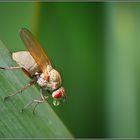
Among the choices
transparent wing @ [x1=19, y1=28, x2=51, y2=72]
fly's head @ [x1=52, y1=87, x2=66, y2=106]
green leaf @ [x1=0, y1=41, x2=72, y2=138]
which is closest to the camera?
green leaf @ [x1=0, y1=41, x2=72, y2=138]

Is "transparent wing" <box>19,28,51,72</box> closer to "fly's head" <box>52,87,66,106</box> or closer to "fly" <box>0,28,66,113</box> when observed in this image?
"fly" <box>0,28,66,113</box>

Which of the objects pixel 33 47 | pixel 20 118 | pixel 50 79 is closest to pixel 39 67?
pixel 50 79

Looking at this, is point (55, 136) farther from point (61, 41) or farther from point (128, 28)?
point (128, 28)

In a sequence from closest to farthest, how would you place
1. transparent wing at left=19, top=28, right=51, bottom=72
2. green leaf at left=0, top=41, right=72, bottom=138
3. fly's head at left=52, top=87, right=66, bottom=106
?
green leaf at left=0, top=41, right=72, bottom=138
transparent wing at left=19, top=28, right=51, bottom=72
fly's head at left=52, top=87, right=66, bottom=106

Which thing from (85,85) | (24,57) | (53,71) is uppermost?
(24,57)

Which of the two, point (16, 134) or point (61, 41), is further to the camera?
point (61, 41)

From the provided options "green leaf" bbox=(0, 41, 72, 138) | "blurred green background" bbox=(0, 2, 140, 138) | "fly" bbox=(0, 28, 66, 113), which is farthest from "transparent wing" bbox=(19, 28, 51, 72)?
"green leaf" bbox=(0, 41, 72, 138)

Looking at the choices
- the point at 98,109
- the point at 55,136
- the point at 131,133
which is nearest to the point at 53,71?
the point at 98,109
